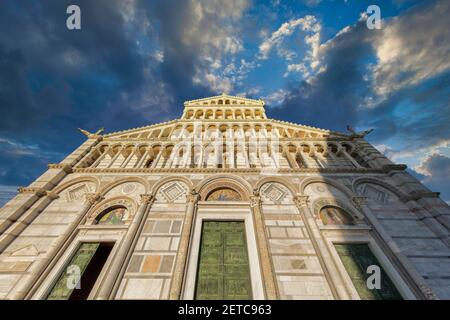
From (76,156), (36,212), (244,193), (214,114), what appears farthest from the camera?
(214,114)

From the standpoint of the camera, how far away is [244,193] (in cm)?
926

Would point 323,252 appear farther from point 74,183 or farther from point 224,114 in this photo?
point 74,183

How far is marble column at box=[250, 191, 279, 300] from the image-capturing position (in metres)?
5.89

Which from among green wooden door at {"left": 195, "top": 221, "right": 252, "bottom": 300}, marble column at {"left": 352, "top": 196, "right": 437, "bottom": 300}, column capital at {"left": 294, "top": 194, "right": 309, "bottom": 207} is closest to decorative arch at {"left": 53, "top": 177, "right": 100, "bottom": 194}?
green wooden door at {"left": 195, "top": 221, "right": 252, "bottom": 300}

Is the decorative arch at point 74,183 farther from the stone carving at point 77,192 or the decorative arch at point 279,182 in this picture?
the decorative arch at point 279,182

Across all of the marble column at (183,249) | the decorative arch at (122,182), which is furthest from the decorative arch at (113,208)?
the marble column at (183,249)

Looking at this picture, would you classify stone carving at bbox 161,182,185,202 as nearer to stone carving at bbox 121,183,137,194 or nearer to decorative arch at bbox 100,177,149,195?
decorative arch at bbox 100,177,149,195

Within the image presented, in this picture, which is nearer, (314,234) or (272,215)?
(314,234)

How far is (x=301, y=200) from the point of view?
8.64 m

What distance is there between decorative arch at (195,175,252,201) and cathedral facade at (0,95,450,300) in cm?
5

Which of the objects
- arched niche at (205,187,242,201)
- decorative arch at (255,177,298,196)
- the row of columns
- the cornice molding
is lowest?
arched niche at (205,187,242,201)
